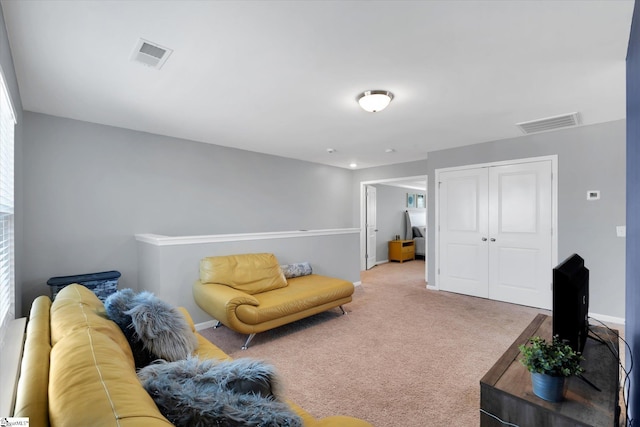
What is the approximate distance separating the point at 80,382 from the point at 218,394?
14.0 inches

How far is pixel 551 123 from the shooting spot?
3.38m

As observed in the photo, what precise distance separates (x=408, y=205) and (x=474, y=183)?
14.3 ft

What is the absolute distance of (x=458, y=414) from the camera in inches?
72.4

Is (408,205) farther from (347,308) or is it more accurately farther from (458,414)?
(458,414)

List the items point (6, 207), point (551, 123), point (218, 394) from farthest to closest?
point (551, 123) < point (6, 207) < point (218, 394)

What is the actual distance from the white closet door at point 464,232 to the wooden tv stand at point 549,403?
3.00 metres

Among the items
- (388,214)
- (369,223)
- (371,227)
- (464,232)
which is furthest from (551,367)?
(388,214)

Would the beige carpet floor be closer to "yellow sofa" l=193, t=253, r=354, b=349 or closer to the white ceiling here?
"yellow sofa" l=193, t=253, r=354, b=349

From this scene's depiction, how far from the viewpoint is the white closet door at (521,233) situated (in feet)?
12.6

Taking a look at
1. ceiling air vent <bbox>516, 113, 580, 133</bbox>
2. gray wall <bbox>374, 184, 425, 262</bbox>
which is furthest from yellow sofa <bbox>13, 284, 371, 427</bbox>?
gray wall <bbox>374, 184, 425, 262</bbox>

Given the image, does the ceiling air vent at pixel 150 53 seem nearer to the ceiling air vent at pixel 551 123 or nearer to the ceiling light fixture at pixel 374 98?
the ceiling light fixture at pixel 374 98

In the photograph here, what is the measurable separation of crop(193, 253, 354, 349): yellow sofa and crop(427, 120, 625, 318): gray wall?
293 centimetres

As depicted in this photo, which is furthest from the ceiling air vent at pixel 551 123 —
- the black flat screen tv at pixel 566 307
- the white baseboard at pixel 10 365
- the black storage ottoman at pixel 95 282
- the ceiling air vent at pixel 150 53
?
the black storage ottoman at pixel 95 282

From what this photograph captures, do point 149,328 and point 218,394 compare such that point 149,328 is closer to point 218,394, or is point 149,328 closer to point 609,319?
point 218,394
